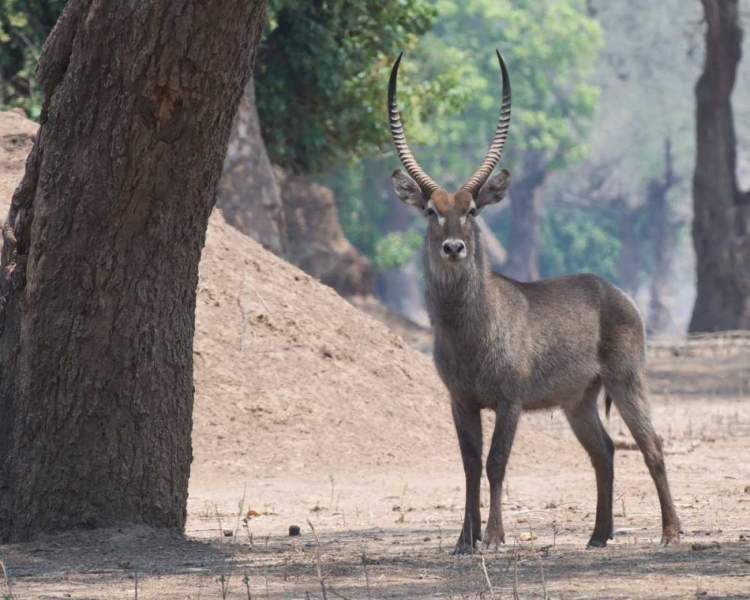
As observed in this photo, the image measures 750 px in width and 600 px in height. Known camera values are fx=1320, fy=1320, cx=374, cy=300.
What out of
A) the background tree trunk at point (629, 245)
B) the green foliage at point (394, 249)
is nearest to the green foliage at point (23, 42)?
the green foliage at point (394, 249)

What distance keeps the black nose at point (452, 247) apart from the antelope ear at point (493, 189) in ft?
1.94

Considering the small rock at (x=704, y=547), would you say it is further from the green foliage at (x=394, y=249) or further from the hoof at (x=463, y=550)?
the green foliage at (x=394, y=249)

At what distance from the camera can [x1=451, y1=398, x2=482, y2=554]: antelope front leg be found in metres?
6.84

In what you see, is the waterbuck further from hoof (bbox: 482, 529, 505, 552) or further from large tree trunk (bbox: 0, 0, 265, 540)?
large tree trunk (bbox: 0, 0, 265, 540)

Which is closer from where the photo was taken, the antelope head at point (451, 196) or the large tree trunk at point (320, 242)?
the antelope head at point (451, 196)

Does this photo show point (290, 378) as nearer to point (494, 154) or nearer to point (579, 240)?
point (494, 154)

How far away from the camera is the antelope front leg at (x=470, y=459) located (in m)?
6.84

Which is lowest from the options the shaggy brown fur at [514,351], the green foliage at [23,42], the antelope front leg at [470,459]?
the antelope front leg at [470,459]

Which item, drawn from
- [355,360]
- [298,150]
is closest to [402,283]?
[298,150]

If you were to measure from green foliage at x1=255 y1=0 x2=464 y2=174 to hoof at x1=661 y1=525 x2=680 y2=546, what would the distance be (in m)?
10.6

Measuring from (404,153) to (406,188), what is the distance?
21 cm

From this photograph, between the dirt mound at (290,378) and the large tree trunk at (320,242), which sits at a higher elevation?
the large tree trunk at (320,242)

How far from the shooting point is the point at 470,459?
706 centimetres

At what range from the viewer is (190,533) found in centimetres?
763
